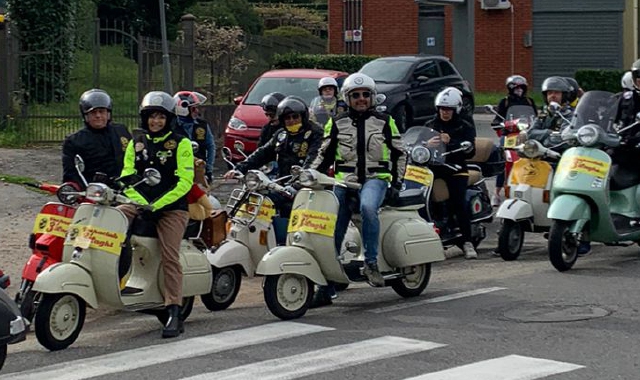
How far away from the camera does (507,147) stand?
15.4 metres

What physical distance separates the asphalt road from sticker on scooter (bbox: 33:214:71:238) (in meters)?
0.80

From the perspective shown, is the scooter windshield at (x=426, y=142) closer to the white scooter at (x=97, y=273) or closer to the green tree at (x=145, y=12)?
the white scooter at (x=97, y=273)

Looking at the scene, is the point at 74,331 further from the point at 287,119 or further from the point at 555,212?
the point at 555,212

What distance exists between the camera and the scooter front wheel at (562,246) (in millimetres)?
12234

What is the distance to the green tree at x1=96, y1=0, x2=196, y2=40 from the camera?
37.8m

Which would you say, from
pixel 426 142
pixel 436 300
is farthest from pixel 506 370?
pixel 426 142

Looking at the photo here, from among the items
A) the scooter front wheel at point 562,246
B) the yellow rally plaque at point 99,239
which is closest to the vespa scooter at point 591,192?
the scooter front wheel at point 562,246

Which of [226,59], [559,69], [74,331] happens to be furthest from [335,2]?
[74,331]

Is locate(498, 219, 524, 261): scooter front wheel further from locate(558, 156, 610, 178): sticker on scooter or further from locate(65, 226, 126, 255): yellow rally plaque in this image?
locate(65, 226, 126, 255): yellow rally plaque

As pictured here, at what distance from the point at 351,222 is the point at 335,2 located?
34.5 metres

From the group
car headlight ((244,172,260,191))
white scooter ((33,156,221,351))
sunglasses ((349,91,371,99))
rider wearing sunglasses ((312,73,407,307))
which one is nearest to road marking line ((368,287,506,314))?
rider wearing sunglasses ((312,73,407,307))

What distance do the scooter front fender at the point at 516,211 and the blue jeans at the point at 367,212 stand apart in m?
2.93

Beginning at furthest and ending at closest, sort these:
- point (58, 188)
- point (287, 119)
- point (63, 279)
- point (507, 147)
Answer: point (507, 147), point (287, 119), point (58, 188), point (63, 279)

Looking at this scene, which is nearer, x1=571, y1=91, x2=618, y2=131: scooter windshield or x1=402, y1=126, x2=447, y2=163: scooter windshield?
x1=571, y1=91, x2=618, y2=131: scooter windshield
